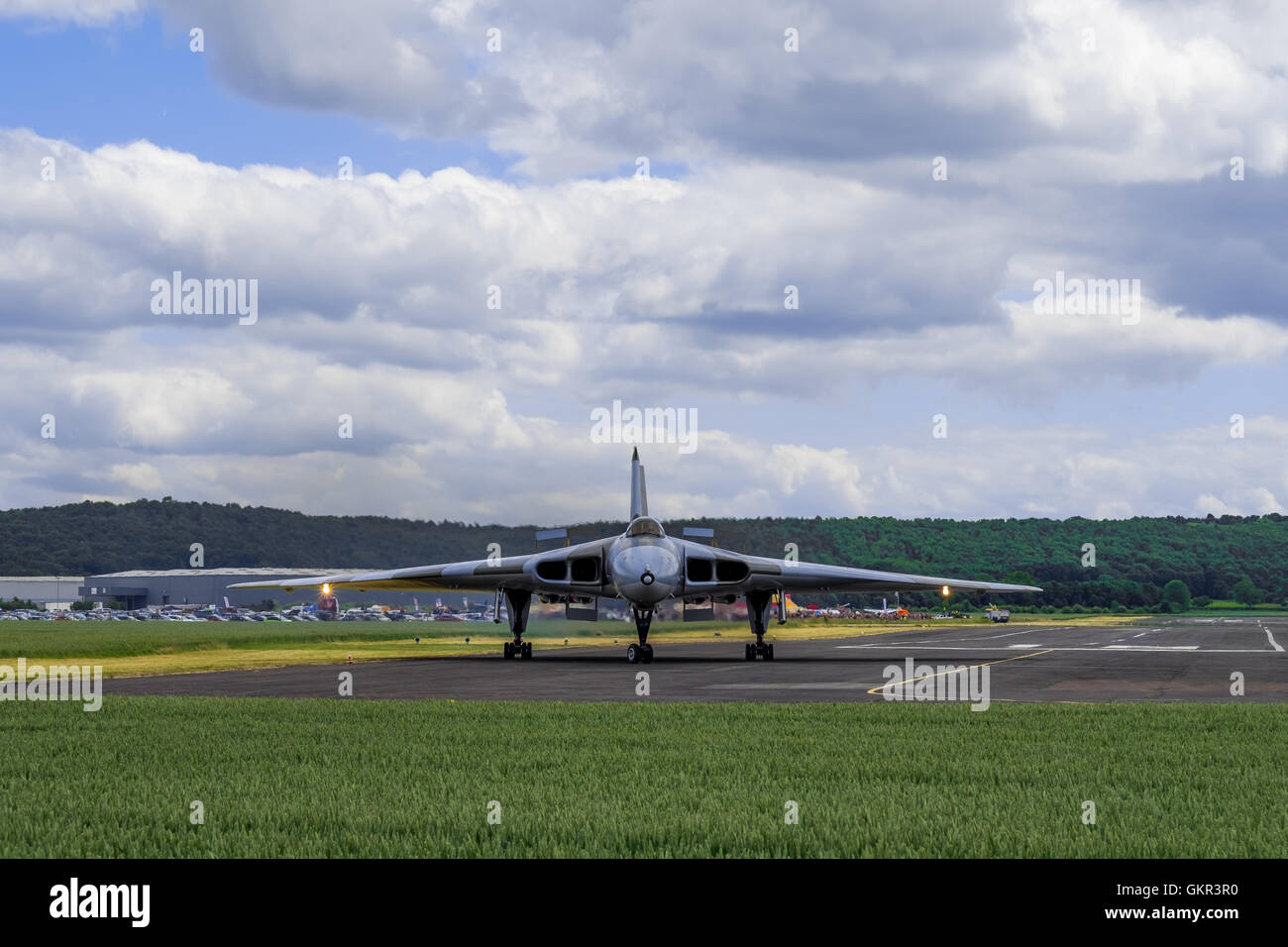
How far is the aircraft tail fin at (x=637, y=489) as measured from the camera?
4688 cm

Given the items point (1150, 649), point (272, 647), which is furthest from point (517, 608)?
point (1150, 649)

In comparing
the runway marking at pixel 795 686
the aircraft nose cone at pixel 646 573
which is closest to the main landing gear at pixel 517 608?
the aircraft nose cone at pixel 646 573

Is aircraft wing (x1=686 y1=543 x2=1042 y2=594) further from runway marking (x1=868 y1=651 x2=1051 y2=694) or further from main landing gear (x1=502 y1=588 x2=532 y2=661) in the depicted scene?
main landing gear (x1=502 y1=588 x2=532 y2=661)

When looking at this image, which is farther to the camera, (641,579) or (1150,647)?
(1150,647)

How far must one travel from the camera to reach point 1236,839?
357 inches

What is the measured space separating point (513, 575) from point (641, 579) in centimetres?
773

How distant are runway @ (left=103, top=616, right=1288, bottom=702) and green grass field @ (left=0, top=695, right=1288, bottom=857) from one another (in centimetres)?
511

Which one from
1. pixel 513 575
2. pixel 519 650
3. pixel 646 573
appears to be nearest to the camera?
pixel 646 573

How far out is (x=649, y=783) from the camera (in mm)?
12031

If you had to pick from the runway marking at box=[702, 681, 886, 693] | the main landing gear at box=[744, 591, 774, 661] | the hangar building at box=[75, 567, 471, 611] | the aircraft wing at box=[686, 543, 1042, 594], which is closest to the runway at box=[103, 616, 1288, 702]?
the runway marking at box=[702, 681, 886, 693]

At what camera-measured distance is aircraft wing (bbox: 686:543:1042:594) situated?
41.1 metres

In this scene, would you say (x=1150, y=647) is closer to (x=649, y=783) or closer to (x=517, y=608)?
(x=517, y=608)

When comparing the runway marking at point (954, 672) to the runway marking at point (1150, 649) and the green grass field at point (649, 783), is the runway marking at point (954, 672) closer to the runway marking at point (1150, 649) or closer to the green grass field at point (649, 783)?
the runway marking at point (1150, 649)
